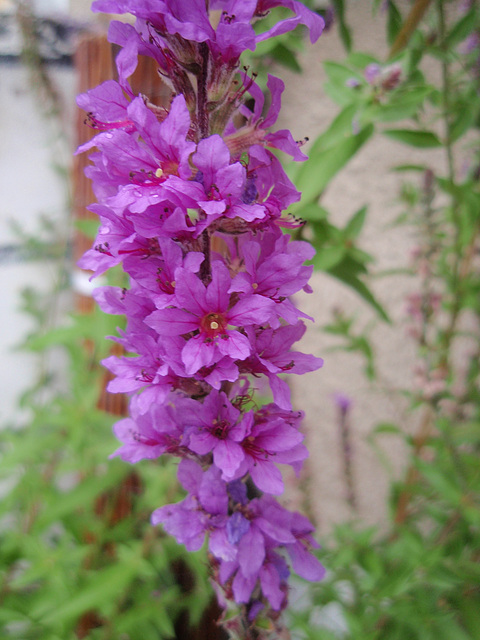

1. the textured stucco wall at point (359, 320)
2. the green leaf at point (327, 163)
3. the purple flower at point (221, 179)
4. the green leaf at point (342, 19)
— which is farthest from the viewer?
the textured stucco wall at point (359, 320)

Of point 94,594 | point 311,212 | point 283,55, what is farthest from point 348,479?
point 283,55

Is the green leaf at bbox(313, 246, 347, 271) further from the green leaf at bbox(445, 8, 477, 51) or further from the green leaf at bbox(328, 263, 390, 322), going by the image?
the green leaf at bbox(445, 8, 477, 51)

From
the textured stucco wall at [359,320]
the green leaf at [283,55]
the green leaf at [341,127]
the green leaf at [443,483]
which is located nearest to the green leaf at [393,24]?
the green leaf at [283,55]

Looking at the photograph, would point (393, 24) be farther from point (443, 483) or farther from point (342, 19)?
point (443, 483)

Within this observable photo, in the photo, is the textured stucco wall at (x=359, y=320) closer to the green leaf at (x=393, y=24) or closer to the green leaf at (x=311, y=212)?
the green leaf at (x=393, y=24)

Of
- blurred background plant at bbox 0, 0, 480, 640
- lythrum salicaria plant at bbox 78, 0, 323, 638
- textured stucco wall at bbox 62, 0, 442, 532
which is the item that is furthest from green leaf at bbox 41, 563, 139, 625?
textured stucco wall at bbox 62, 0, 442, 532
